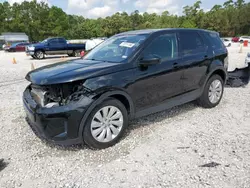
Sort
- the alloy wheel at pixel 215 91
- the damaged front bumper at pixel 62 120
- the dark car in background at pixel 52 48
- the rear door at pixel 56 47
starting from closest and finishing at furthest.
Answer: the damaged front bumper at pixel 62 120
the alloy wheel at pixel 215 91
the dark car in background at pixel 52 48
the rear door at pixel 56 47

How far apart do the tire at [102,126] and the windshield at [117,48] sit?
2.54 ft

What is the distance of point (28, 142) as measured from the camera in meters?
3.53

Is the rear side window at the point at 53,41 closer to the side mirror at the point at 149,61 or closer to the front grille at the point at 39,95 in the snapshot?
the front grille at the point at 39,95

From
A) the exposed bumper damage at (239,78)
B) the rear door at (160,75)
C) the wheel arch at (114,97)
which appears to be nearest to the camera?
the wheel arch at (114,97)

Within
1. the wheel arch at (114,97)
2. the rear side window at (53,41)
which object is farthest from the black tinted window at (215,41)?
the rear side window at (53,41)

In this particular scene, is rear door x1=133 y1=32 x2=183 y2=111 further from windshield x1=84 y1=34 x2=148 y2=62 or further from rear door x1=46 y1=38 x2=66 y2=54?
rear door x1=46 y1=38 x2=66 y2=54

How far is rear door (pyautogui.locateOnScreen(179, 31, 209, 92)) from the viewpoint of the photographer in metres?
4.16

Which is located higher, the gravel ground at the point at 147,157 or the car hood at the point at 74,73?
the car hood at the point at 74,73

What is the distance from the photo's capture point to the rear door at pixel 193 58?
13.6ft

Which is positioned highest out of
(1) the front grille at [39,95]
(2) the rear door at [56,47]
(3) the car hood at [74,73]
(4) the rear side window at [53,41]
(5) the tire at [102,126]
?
(4) the rear side window at [53,41]

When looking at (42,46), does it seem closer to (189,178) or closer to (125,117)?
(125,117)

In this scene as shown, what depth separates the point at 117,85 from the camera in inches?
126

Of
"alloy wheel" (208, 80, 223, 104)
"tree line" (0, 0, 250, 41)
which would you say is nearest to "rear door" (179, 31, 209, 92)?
"alloy wheel" (208, 80, 223, 104)

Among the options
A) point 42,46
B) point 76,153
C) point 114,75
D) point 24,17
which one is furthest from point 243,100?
point 24,17
